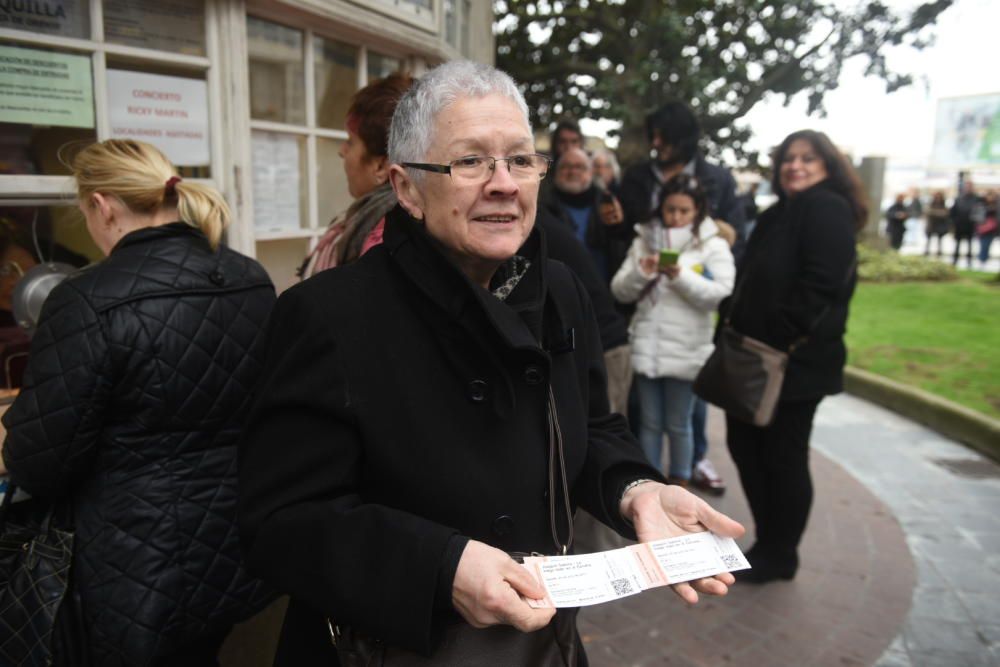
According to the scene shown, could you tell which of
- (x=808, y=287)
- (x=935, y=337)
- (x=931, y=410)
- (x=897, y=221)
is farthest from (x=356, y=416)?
(x=897, y=221)

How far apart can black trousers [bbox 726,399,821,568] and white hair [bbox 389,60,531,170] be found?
2.57 meters

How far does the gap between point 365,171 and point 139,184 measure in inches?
28.9

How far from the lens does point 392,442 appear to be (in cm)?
134

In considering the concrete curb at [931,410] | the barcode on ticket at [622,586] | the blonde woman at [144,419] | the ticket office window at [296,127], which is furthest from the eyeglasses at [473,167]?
the concrete curb at [931,410]

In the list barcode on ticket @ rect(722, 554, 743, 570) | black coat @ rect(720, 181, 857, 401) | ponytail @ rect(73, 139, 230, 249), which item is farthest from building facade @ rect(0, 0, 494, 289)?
barcode on ticket @ rect(722, 554, 743, 570)

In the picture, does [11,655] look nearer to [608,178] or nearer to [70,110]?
[70,110]

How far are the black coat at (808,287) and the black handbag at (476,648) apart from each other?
238cm

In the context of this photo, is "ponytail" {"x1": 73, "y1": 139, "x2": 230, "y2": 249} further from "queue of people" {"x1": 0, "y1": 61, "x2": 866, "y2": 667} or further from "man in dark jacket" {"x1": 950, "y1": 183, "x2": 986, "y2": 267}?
"man in dark jacket" {"x1": 950, "y1": 183, "x2": 986, "y2": 267}

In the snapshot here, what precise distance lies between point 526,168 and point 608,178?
4.66 m

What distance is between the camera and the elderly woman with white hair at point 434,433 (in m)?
1.23

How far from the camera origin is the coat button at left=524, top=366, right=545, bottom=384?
141cm

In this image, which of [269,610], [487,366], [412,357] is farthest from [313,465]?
[269,610]

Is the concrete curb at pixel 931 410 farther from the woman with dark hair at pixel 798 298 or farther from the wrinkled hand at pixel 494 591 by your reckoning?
the wrinkled hand at pixel 494 591

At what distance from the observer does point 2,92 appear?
8.39ft
